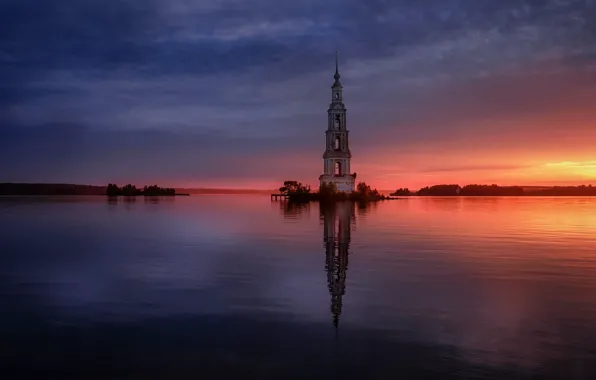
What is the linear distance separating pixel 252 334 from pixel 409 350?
3.65m

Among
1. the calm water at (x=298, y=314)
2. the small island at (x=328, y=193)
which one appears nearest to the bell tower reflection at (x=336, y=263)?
the calm water at (x=298, y=314)

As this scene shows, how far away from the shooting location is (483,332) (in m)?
12.8

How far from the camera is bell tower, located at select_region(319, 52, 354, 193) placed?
13300cm

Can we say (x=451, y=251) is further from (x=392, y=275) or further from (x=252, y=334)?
(x=252, y=334)

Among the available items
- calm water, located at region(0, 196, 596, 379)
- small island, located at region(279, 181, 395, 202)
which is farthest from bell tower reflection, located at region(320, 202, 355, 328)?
small island, located at region(279, 181, 395, 202)

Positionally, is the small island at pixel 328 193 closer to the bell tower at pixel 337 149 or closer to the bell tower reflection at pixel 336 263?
the bell tower at pixel 337 149

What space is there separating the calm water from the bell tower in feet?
340

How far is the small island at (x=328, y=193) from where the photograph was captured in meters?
131

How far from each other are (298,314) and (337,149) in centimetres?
12127

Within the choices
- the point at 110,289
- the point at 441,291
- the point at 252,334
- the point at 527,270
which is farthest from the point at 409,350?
the point at 527,270

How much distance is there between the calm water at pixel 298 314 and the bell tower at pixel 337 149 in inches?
4079

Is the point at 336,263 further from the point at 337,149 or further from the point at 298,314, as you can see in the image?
the point at 337,149

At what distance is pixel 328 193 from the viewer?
429 feet

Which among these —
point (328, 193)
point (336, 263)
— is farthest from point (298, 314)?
point (328, 193)
